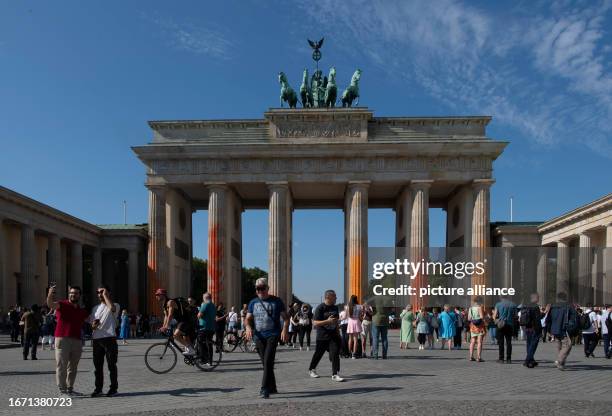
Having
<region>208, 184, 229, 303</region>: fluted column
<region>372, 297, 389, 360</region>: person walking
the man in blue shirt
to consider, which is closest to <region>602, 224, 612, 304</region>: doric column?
<region>372, 297, 389, 360</region>: person walking

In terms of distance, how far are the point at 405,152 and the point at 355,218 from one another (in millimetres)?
6156

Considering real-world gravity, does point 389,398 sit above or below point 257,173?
below

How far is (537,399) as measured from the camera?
9.75 m

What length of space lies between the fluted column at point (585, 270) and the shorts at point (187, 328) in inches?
1342

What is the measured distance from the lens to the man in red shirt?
10.1 metres

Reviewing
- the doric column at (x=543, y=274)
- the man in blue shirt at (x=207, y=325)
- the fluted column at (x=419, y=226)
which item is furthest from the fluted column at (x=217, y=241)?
the man in blue shirt at (x=207, y=325)

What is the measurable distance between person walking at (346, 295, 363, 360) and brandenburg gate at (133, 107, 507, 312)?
25.7m

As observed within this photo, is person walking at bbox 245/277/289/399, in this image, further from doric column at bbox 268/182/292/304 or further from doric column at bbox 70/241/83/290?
doric column at bbox 70/241/83/290

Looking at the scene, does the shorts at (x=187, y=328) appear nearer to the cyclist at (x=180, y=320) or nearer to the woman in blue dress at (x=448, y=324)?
the cyclist at (x=180, y=320)

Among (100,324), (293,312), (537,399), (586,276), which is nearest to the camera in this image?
(537,399)

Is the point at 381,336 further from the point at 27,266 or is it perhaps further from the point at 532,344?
the point at 27,266

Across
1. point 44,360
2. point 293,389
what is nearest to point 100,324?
point 293,389

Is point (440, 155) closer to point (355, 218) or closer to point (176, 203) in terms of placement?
point (355, 218)

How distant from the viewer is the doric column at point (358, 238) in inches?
1751
